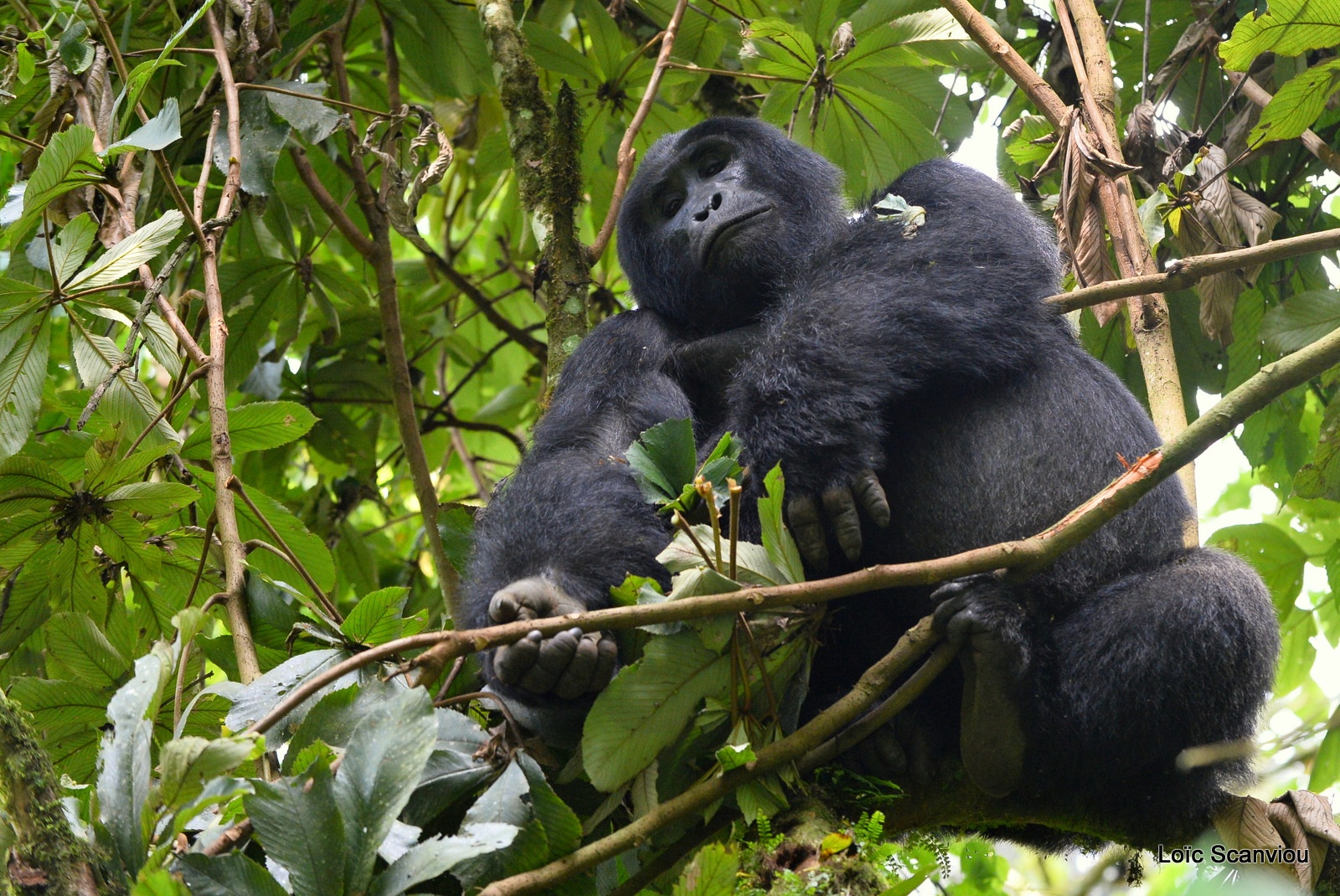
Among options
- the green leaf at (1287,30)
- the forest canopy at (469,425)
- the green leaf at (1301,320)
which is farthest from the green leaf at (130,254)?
the green leaf at (1301,320)

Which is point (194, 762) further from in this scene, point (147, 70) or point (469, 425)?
point (469, 425)

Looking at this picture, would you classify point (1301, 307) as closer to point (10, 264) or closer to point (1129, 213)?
point (1129, 213)

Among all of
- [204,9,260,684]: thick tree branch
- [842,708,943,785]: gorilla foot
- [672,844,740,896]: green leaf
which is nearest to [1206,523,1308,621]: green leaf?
[842,708,943,785]: gorilla foot

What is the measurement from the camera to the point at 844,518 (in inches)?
94.9

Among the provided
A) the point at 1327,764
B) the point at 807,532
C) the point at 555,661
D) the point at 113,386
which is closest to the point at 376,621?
the point at 555,661

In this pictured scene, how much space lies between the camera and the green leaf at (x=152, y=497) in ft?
8.20

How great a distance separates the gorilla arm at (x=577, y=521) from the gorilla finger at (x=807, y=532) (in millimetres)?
328

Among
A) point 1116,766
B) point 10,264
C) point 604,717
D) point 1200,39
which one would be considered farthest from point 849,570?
point 10,264

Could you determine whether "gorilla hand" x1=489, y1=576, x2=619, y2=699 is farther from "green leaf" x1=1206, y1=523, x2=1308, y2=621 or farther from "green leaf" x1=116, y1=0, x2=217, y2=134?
"green leaf" x1=1206, y1=523, x2=1308, y2=621

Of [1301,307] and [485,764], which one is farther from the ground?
[1301,307]

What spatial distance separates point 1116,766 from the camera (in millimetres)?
2287

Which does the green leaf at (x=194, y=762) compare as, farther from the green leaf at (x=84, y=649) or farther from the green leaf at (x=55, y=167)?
the green leaf at (x=55, y=167)

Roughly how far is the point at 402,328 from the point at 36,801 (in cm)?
336

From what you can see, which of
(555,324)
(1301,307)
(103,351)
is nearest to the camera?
(103,351)
